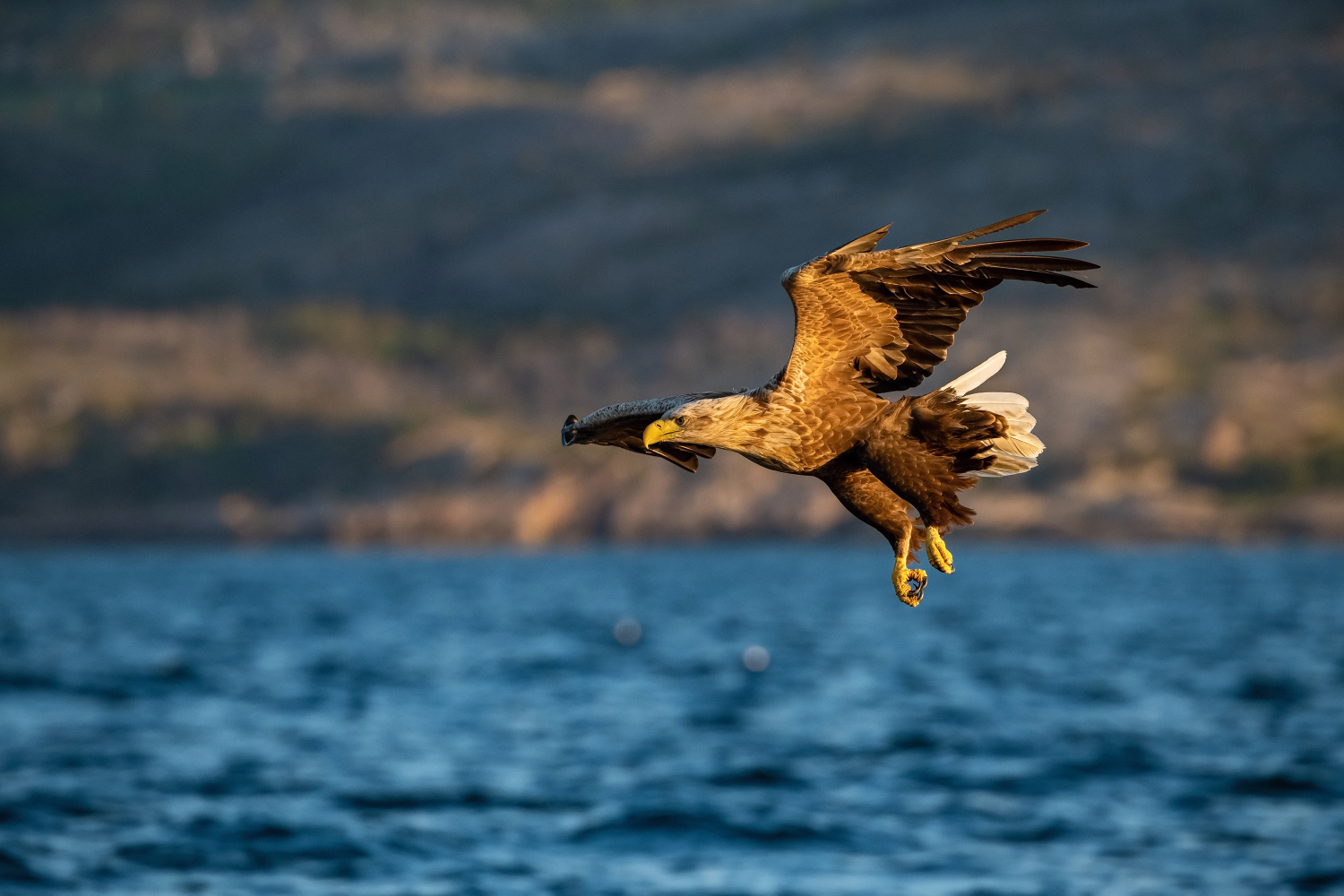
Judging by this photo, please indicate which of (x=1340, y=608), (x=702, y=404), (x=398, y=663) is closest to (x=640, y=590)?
(x=1340, y=608)

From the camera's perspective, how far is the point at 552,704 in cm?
5762

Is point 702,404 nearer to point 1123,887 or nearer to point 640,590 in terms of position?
point 1123,887

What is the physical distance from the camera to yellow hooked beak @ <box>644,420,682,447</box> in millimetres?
9930

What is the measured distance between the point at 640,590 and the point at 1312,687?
100894 mm

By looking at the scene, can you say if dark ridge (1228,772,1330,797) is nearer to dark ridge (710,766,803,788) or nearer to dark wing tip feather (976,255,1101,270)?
dark ridge (710,766,803,788)

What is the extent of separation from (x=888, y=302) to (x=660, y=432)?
165 cm

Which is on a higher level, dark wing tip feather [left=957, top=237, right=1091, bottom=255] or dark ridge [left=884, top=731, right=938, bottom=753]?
dark ridge [left=884, top=731, right=938, bottom=753]

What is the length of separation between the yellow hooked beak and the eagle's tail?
1784 millimetres

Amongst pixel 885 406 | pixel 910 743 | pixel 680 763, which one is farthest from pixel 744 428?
pixel 910 743

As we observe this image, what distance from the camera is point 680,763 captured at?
1666 inches

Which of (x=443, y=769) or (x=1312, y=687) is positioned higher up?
(x=1312, y=687)

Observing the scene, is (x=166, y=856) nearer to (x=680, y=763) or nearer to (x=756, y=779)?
(x=756, y=779)

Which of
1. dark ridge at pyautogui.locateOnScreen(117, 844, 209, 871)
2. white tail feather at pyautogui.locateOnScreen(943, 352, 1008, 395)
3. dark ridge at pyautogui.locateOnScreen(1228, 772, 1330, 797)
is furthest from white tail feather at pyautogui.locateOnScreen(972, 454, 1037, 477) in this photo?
dark ridge at pyautogui.locateOnScreen(1228, 772, 1330, 797)

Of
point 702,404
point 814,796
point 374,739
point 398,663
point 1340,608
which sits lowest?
point 702,404
